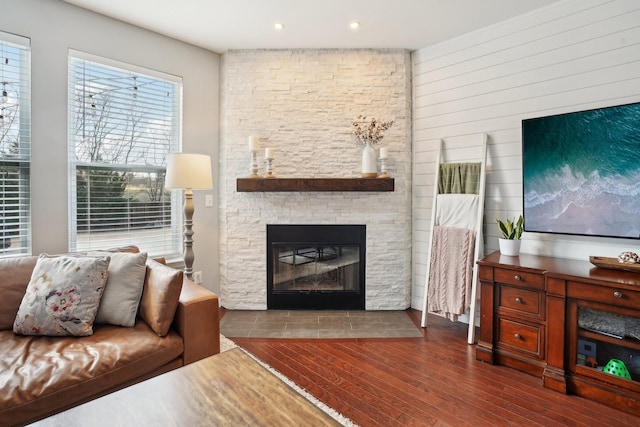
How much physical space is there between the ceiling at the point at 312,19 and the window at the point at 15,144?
0.61 metres

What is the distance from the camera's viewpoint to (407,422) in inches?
69.0

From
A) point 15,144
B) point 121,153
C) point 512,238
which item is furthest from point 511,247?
point 15,144

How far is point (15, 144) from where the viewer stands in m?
2.30

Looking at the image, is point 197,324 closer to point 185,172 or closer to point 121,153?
point 185,172

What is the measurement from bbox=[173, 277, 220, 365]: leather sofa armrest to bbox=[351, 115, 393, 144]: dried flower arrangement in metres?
2.15

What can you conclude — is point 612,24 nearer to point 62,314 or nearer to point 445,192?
point 445,192

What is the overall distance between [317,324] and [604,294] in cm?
213

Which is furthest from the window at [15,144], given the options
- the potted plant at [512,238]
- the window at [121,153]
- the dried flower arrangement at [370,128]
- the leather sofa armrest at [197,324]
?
the potted plant at [512,238]

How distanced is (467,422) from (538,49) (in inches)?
111

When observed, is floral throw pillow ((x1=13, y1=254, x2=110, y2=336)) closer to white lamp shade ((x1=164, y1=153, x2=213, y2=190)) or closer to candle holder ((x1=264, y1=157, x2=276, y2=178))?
white lamp shade ((x1=164, y1=153, x2=213, y2=190))

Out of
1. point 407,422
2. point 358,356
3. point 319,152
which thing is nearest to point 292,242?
point 319,152

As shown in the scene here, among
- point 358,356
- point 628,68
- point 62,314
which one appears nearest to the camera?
point 62,314

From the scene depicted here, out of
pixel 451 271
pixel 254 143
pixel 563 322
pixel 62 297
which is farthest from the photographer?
pixel 254 143

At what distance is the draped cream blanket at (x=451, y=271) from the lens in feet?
9.32
